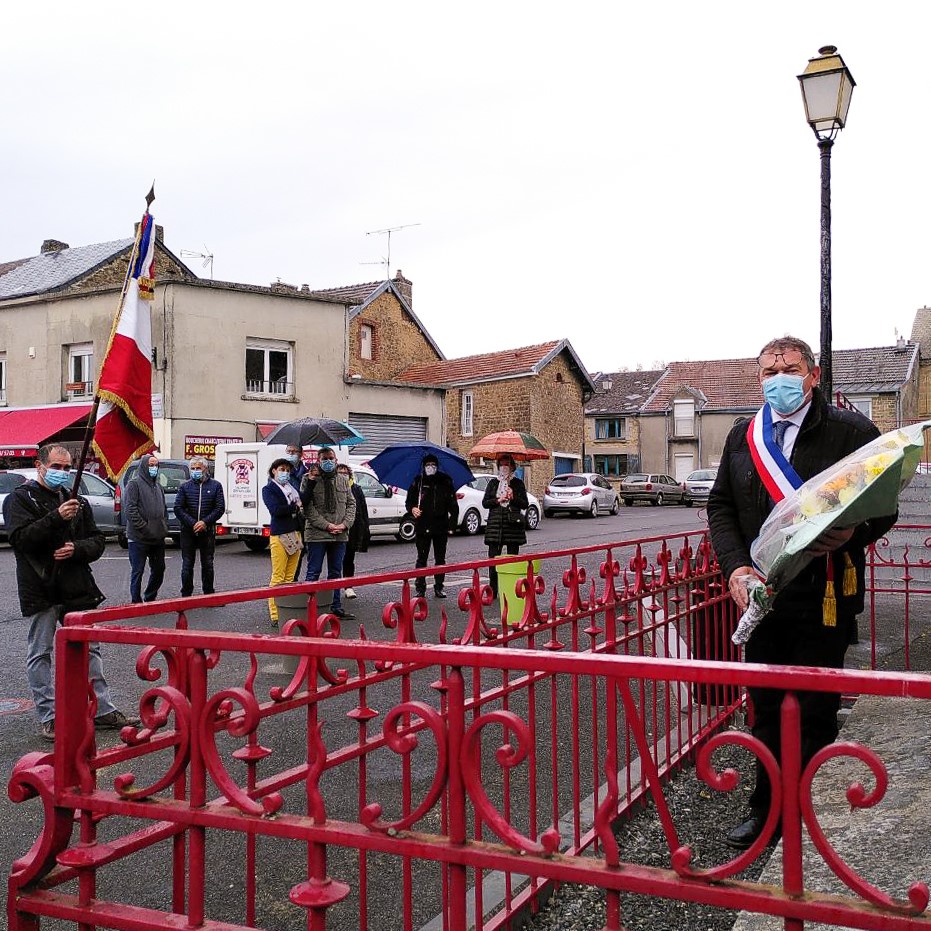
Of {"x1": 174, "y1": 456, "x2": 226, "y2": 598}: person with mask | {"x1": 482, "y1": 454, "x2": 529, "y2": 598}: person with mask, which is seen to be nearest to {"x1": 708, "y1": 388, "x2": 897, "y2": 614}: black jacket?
{"x1": 482, "y1": 454, "x2": 529, "y2": 598}: person with mask

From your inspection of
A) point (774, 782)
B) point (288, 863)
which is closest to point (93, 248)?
point (288, 863)

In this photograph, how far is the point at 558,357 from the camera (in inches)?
1538

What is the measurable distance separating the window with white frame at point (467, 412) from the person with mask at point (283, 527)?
27965 millimetres

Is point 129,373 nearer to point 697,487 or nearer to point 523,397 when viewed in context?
point 523,397

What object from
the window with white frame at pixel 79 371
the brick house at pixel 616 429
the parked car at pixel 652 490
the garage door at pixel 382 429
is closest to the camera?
the window with white frame at pixel 79 371

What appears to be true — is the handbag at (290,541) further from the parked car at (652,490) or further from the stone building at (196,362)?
the parked car at (652,490)

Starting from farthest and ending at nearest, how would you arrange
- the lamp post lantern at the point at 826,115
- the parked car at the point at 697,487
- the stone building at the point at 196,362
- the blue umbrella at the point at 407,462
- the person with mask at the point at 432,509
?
the parked car at the point at 697,487, the stone building at the point at 196,362, the blue umbrella at the point at 407,462, the person with mask at the point at 432,509, the lamp post lantern at the point at 826,115

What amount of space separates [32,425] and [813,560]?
2590cm

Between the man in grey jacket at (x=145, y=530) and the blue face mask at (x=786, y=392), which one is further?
the man in grey jacket at (x=145, y=530)

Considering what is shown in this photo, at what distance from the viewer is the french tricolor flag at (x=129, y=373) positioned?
14.7 ft

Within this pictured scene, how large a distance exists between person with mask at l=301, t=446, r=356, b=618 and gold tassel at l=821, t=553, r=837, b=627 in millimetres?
7245

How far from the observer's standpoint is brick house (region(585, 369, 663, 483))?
178ft

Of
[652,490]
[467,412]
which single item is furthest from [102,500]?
[652,490]

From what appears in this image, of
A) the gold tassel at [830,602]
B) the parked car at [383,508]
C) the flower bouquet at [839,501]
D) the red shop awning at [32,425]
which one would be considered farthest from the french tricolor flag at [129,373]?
the red shop awning at [32,425]
